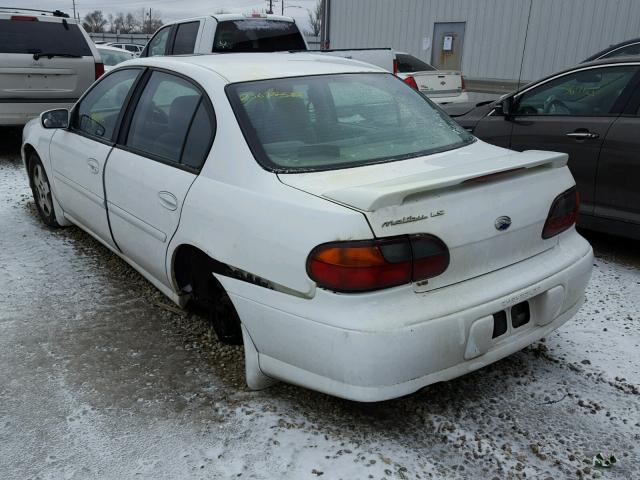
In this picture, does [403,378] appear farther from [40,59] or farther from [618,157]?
[40,59]

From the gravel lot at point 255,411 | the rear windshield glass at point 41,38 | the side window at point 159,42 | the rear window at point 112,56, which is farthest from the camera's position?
the rear window at point 112,56

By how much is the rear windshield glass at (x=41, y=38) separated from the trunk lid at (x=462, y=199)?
6.34 m

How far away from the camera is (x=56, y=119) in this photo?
4242 millimetres

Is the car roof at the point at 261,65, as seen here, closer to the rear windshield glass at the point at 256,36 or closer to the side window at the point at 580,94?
the side window at the point at 580,94

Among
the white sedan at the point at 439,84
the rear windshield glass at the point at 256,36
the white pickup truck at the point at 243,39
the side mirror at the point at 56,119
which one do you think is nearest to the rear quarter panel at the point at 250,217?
the side mirror at the point at 56,119

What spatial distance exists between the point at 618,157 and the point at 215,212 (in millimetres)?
3149

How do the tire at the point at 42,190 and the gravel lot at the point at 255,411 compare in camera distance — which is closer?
the gravel lot at the point at 255,411

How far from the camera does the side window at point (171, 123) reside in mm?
2898

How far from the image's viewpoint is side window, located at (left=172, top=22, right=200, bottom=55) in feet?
26.9

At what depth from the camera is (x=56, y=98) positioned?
300 inches

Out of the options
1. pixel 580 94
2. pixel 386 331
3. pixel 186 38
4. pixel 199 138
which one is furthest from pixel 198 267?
pixel 186 38

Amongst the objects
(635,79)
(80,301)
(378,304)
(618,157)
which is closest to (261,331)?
(378,304)

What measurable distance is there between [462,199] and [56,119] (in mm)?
3221

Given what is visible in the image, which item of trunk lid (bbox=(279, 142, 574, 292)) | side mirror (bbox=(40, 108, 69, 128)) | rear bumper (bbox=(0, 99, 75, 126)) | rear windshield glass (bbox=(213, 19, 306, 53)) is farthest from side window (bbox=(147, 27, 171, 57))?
trunk lid (bbox=(279, 142, 574, 292))
